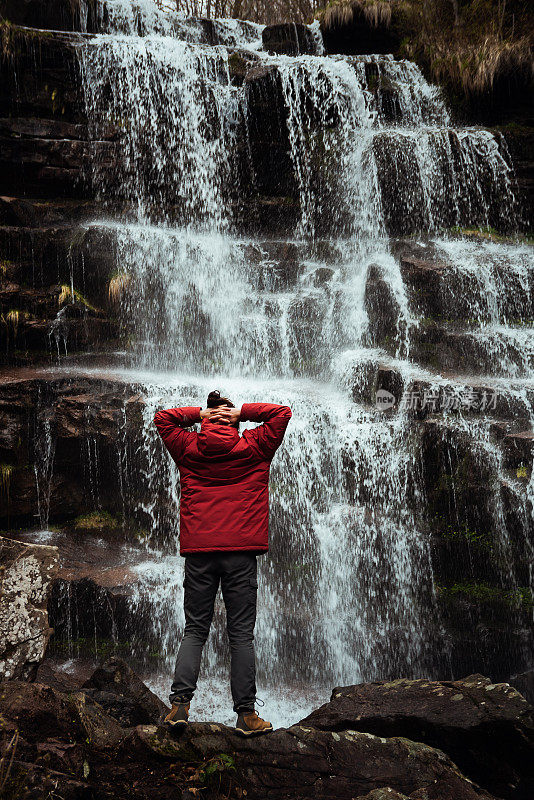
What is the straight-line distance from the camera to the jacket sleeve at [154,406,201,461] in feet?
14.2

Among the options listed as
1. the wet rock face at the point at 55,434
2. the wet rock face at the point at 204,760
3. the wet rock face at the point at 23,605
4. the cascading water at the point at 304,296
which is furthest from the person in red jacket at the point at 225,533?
the wet rock face at the point at 55,434

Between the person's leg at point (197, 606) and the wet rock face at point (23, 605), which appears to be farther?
the wet rock face at point (23, 605)

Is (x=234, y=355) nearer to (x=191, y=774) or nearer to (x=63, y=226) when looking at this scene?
(x=63, y=226)

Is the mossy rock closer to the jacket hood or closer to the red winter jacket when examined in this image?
the red winter jacket

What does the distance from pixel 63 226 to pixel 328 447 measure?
280 inches

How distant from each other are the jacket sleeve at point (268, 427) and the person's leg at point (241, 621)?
2.42ft

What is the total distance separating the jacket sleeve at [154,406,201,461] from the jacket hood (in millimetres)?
188

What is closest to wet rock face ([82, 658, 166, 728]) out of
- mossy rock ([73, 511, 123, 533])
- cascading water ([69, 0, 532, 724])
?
cascading water ([69, 0, 532, 724])

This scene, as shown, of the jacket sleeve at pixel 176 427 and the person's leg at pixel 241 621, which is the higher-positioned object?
the jacket sleeve at pixel 176 427

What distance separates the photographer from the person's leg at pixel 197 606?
3871mm

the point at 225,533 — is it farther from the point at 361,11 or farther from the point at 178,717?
the point at 361,11

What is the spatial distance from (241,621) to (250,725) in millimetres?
615

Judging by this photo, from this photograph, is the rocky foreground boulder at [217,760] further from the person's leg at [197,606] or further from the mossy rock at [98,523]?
the mossy rock at [98,523]

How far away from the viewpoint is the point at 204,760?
11.7 feet
